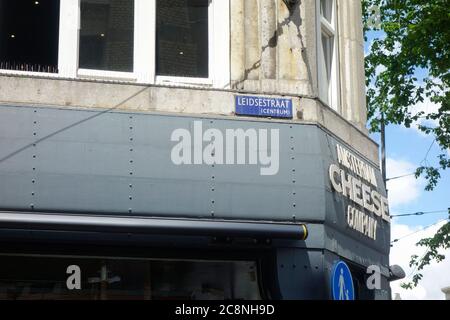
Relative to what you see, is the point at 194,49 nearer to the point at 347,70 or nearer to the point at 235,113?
the point at 235,113

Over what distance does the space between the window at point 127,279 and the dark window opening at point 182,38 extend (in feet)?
7.65

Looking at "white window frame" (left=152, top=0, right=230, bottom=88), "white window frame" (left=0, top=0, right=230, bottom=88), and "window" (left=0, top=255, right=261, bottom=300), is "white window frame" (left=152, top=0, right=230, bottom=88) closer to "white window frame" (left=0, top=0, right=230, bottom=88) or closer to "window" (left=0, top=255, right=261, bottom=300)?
"white window frame" (left=0, top=0, right=230, bottom=88)

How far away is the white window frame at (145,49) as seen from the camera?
32.2 feet

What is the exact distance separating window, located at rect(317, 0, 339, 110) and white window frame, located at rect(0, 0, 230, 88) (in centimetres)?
164

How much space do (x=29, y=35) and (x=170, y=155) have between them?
223cm

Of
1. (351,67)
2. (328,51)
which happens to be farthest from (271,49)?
(351,67)

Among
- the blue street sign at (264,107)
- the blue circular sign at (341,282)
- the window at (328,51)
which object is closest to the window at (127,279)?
the blue circular sign at (341,282)

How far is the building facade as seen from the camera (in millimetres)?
9031

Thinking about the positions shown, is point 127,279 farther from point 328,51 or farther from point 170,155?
point 328,51

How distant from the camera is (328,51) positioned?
12047 millimetres

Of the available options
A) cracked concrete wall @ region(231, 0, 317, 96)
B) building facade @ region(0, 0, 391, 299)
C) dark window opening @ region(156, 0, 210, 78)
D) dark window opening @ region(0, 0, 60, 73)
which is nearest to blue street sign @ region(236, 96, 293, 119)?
building facade @ region(0, 0, 391, 299)

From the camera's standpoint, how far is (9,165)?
8.90 m

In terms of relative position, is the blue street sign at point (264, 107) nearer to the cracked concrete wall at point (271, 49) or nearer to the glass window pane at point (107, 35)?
the cracked concrete wall at point (271, 49)
